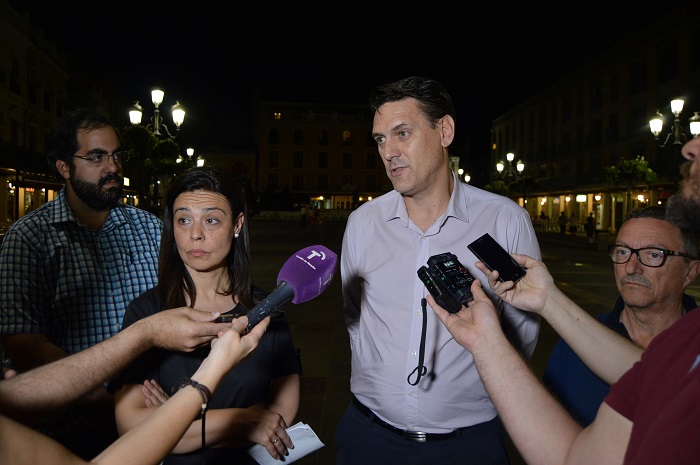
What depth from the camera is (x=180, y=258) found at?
2.68m

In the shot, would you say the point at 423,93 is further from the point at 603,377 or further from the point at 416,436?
the point at 416,436

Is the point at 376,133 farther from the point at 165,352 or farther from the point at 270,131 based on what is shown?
the point at 270,131

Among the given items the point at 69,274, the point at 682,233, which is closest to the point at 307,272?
the point at 69,274

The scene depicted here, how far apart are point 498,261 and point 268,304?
3.06 ft

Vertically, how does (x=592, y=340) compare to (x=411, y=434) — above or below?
above

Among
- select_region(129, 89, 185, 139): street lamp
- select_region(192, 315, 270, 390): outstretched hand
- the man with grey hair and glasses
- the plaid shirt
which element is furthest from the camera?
select_region(129, 89, 185, 139): street lamp

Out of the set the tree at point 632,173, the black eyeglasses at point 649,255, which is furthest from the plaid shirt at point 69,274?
the tree at point 632,173

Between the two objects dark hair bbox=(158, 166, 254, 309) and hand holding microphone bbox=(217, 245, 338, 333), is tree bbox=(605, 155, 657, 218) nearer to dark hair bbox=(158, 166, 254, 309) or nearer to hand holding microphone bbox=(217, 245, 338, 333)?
dark hair bbox=(158, 166, 254, 309)

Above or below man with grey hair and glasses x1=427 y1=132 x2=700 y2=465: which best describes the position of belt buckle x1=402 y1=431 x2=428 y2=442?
below

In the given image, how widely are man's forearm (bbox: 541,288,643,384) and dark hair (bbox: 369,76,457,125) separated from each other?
1.15m

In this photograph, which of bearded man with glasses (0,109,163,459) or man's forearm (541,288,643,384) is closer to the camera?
man's forearm (541,288,643,384)

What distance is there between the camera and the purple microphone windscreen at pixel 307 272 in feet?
6.63

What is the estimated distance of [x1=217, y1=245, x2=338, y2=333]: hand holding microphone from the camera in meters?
1.79

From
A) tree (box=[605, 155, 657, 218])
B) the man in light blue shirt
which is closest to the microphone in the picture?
the man in light blue shirt
